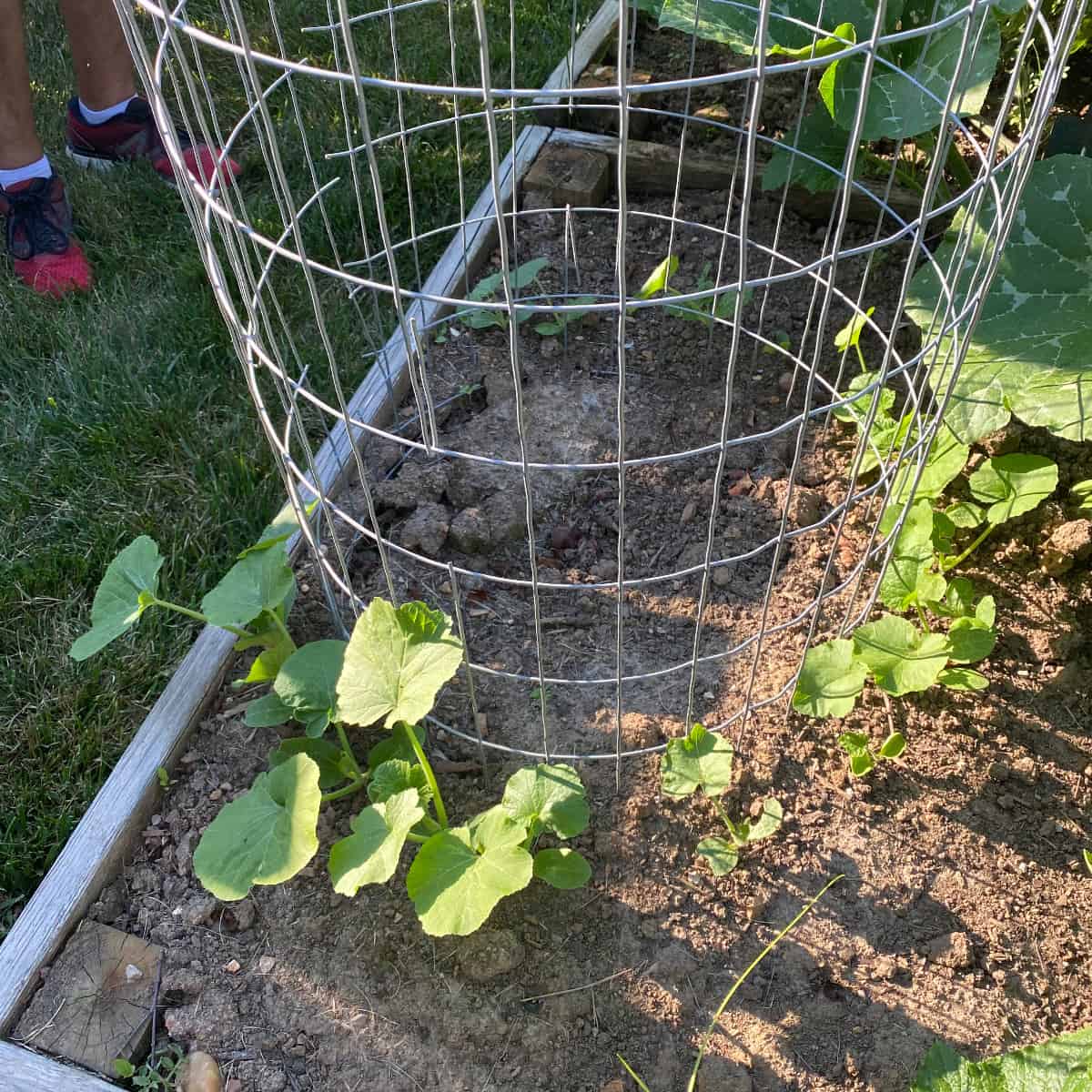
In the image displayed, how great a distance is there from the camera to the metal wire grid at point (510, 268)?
44.0 inches

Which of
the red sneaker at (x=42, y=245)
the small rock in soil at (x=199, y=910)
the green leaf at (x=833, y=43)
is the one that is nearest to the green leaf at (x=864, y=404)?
the green leaf at (x=833, y=43)

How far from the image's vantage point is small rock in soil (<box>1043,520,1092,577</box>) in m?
1.74

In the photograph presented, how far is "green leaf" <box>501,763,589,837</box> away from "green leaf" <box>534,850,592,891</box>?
4 centimetres

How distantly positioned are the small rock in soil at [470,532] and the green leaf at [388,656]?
0.55 metres

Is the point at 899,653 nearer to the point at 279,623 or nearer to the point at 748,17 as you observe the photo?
the point at 279,623

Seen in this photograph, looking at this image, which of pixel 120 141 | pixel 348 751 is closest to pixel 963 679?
pixel 348 751

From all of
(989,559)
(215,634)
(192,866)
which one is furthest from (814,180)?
(192,866)

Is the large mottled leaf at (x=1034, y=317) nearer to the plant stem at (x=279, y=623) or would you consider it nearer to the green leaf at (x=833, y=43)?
the green leaf at (x=833, y=43)

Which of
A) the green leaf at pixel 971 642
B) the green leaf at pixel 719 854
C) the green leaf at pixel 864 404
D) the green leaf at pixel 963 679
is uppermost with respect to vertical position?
the green leaf at pixel 864 404

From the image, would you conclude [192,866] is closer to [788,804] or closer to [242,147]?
[788,804]

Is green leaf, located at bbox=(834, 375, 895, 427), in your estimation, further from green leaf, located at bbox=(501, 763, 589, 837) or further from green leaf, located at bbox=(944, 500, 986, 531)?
green leaf, located at bbox=(501, 763, 589, 837)

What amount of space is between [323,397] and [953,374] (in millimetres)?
1319

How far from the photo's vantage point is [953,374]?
53.2 inches

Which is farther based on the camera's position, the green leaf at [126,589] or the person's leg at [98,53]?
the person's leg at [98,53]
